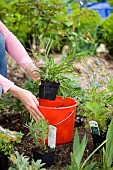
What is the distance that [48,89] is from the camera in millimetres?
3010

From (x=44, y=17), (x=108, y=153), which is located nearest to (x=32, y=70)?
(x=108, y=153)

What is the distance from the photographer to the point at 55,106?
10.5 feet

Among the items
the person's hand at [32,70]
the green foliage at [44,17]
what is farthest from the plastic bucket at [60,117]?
the green foliage at [44,17]

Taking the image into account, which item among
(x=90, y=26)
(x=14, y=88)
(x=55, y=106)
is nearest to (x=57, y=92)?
(x=55, y=106)

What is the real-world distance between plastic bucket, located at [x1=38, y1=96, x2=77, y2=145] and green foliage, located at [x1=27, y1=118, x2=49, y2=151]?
0.17 metres

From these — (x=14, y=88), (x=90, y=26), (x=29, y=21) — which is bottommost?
(x=90, y=26)

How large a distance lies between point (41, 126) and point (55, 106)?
477mm

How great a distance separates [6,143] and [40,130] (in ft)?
0.67

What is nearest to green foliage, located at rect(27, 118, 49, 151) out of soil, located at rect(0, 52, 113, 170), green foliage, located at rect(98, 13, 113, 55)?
soil, located at rect(0, 52, 113, 170)

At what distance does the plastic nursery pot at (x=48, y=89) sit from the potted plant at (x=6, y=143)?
340 millimetres

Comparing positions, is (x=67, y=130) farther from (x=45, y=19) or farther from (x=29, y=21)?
(x=29, y=21)

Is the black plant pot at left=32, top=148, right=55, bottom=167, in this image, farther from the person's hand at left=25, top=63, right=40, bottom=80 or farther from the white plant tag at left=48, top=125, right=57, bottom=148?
the person's hand at left=25, top=63, right=40, bottom=80

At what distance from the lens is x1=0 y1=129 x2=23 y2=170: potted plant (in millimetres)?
2732

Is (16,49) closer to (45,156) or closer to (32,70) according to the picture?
(32,70)
